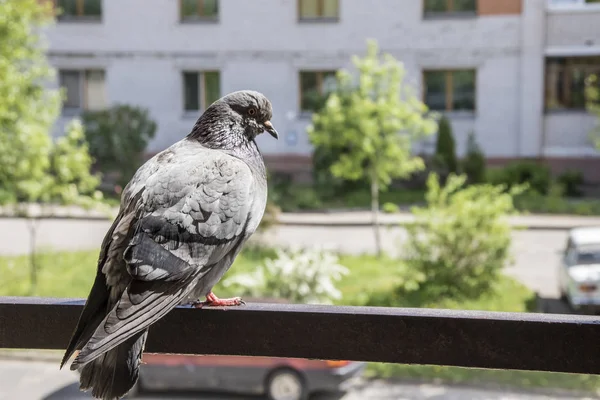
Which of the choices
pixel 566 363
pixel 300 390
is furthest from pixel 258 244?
pixel 566 363

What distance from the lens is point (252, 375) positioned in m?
9.41

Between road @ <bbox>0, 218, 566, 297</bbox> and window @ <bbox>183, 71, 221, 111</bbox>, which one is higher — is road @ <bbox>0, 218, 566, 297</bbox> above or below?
below

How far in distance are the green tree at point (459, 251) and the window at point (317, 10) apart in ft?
39.0

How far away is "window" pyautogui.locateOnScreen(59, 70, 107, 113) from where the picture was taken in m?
23.5

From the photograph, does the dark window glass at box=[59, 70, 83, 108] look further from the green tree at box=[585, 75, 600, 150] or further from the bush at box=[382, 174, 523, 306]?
the bush at box=[382, 174, 523, 306]

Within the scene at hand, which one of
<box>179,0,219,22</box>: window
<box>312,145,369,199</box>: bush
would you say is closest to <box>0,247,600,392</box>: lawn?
<box>312,145,369,199</box>: bush

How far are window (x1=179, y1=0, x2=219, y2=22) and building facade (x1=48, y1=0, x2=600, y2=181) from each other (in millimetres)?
33

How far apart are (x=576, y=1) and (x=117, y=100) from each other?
39.7 feet

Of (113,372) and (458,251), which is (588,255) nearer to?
(458,251)

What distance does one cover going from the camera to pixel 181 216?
6.50 feet

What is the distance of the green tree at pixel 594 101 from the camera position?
761 inches

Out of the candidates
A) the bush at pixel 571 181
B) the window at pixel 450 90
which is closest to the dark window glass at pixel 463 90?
the window at pixel 450 90

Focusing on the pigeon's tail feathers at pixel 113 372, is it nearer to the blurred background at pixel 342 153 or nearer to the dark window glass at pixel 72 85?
the blurred background at pixel 342 153

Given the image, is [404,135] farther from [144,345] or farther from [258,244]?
[144,345]
